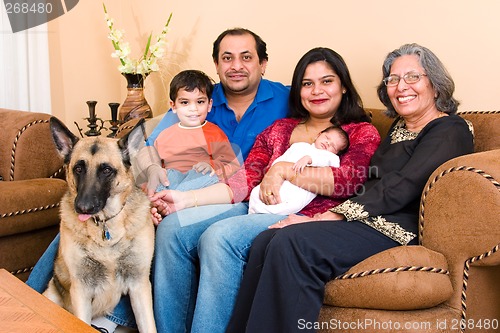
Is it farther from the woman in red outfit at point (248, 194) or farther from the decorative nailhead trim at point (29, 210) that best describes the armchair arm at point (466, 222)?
the decorative nailhead trim at point (29, 210)

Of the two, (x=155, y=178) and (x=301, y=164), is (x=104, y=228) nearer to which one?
(x=155, y=178)

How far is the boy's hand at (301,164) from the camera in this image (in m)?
1.98

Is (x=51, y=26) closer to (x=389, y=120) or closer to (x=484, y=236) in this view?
(x=389, y=120)

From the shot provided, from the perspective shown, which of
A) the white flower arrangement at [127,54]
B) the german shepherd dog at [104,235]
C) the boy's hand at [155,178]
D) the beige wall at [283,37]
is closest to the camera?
the german shepherd dog at [104,235]

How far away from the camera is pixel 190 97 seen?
2.38 m

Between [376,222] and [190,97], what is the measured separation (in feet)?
3.39

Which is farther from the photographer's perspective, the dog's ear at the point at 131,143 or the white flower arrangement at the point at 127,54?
the white flower arrangement at the point at 127,54

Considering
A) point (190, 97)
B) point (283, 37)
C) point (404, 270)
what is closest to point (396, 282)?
point (404, 270)

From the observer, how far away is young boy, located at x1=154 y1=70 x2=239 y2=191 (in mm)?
2348

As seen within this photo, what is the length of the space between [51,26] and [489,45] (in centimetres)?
288

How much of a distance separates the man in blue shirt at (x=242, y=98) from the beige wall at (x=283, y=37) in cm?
50

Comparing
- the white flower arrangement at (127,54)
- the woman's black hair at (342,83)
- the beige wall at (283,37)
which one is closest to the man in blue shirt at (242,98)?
the woman's black hair at (342,83)

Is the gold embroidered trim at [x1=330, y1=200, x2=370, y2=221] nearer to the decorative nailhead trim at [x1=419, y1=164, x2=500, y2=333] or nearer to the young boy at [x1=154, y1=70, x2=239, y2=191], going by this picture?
A: the decorative nailhead trim at [x1=419, y1=164, x2=500, y2=333]

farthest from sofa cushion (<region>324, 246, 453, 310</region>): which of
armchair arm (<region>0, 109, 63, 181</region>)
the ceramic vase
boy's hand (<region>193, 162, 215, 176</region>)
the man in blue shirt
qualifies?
the ceramic vase
